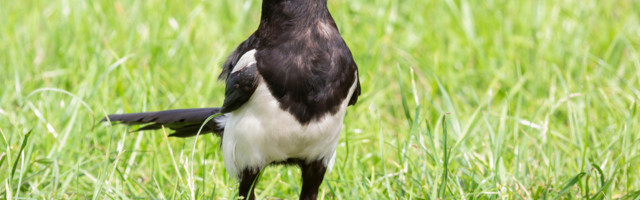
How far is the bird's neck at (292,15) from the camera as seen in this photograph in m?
3.07

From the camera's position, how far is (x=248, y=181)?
3449mm

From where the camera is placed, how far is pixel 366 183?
368 cm

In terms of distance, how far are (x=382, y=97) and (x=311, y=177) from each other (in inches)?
79.2

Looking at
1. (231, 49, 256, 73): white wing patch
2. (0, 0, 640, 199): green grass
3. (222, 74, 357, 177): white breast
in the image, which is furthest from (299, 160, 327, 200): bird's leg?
(231, 49, 256, 73): white wing patch

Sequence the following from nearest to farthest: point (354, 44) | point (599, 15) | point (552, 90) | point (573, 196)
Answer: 1. point (573, 196)
2. point (552, 90)
3. point (354, 44)
4. point (599, 15)

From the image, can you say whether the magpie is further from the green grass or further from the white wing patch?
the green grass

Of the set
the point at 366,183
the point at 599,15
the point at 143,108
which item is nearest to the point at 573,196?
the point at 366,183

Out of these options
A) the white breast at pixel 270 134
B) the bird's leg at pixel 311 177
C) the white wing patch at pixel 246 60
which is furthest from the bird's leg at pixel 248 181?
the white wing patch at pixel 246 60

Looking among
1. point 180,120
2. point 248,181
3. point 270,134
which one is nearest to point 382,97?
point 180,120

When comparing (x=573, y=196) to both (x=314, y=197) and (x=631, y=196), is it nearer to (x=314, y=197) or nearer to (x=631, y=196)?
(x=631, y=196)

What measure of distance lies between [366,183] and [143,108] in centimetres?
127

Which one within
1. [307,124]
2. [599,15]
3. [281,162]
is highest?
[307,124]

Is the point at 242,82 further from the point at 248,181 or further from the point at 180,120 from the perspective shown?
the point at 180,120

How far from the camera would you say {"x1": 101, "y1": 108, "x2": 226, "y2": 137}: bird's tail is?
12.0 feet
